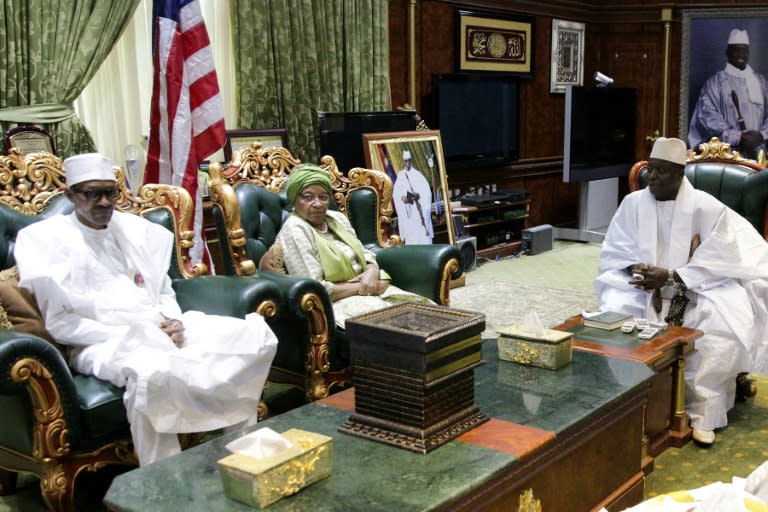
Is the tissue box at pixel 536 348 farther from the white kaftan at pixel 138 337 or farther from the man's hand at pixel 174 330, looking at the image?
the man's hand at pixel 174 330

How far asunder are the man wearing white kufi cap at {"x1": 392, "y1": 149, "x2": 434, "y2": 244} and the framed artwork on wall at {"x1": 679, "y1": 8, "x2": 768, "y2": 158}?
3797 millimetres

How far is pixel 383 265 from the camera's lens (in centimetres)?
388

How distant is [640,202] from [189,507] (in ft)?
8.61

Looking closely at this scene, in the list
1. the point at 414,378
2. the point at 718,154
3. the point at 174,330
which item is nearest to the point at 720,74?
the point at 718,154

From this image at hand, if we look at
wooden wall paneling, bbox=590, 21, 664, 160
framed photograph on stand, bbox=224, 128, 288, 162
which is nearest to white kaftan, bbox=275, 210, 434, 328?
framed photograph on stand, bbox=224, 128, 288, 162

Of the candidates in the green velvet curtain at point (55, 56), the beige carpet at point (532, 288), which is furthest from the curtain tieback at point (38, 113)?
the beige carpet at point (532, 288)

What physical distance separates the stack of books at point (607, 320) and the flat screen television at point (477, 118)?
13.1 feet

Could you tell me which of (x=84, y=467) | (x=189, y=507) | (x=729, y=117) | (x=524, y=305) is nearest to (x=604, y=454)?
(x=189, y=507)

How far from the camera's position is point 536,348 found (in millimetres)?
2570

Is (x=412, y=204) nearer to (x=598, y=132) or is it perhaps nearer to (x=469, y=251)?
(x=469, y=251)

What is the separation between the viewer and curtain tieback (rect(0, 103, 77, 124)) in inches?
160

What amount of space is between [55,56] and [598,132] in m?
5.33

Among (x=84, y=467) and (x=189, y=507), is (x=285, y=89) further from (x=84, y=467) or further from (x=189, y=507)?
(x=189, y=507)

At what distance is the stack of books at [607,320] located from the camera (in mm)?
3121
